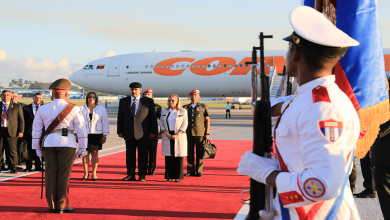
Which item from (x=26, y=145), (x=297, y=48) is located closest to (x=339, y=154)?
(x=297, y=48)

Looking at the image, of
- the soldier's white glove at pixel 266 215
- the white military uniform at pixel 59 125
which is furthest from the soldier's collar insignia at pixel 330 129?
the white military uniform at pixel 59 125

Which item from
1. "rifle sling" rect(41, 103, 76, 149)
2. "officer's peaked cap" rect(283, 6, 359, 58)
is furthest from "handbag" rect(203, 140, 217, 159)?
"officer's peaked cap" rect(283, 6, 359, 58)

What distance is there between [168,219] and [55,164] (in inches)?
69.0

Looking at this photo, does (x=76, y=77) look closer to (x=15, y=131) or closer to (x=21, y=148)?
(x=21, y=148)

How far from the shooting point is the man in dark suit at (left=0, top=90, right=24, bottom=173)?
7602 mm

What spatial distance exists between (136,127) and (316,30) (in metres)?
5.74

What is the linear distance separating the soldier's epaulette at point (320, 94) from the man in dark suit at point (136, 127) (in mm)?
A: 5684

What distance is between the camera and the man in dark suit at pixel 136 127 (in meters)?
6.99

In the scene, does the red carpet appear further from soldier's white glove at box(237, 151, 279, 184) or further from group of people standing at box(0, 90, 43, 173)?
soldier's white glove at box(237, 151, 279, 184)

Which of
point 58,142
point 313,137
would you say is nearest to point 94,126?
point 58,142

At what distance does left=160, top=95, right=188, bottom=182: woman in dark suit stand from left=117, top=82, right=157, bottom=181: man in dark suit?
0.31 metres

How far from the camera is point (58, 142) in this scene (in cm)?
480

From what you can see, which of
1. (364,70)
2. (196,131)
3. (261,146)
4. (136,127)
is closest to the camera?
(261,146)

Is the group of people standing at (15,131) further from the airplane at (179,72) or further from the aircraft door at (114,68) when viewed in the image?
the aircraft door at (114,68)
